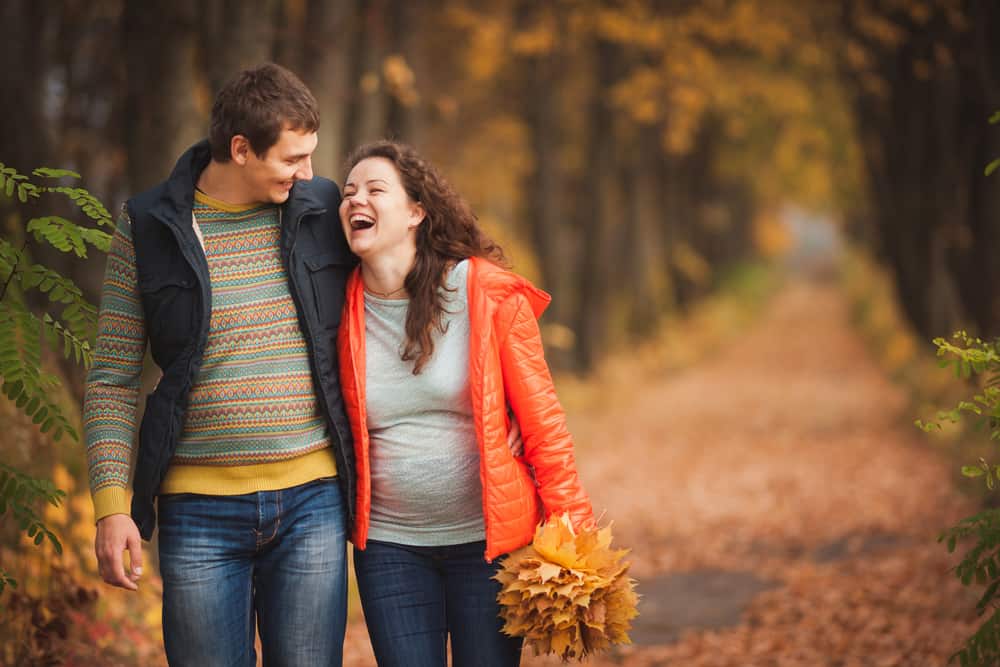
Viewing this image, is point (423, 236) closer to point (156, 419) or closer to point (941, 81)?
point (156, 419)

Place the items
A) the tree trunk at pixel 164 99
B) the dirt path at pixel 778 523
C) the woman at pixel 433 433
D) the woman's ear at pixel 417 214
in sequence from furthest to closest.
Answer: the dirt path at pixel 778 523 < the tree trunk at pixel 164 99 < the woman's ear at pixel 417 214 < the woman at pixel 433 433

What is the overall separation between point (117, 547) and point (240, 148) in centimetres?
115

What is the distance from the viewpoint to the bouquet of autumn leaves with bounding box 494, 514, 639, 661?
323 centimetres

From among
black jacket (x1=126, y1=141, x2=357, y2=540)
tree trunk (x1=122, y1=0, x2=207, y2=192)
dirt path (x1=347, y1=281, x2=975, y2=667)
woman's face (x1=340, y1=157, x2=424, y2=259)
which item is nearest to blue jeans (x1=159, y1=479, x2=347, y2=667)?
black jacket (x1=126, y1=141, x2=357, y2=540)

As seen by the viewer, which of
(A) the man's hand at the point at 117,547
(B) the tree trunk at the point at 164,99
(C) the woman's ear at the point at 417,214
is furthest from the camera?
(B) the tree trunk at the point at 164,99

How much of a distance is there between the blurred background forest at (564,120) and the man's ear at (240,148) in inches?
29.4

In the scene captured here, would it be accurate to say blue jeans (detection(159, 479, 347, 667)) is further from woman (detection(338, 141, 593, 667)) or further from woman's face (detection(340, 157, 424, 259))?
woman's face (detection(340, 157, 424, 259))

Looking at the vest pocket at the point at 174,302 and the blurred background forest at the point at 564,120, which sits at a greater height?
the blurred background forest at the point at 564,120

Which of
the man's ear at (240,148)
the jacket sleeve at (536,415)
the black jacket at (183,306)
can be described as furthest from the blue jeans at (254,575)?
the man's ear at (240,148)

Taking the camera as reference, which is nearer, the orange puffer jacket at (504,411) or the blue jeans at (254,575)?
the blue jeans at (254,575)

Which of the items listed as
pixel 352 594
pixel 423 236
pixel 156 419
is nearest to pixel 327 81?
pixel 352 594

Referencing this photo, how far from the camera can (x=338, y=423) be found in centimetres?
329

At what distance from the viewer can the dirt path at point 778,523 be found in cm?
646

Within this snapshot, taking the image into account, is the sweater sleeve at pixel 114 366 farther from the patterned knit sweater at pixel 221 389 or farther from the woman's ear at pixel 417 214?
the woman's ear at pixel 417 214
